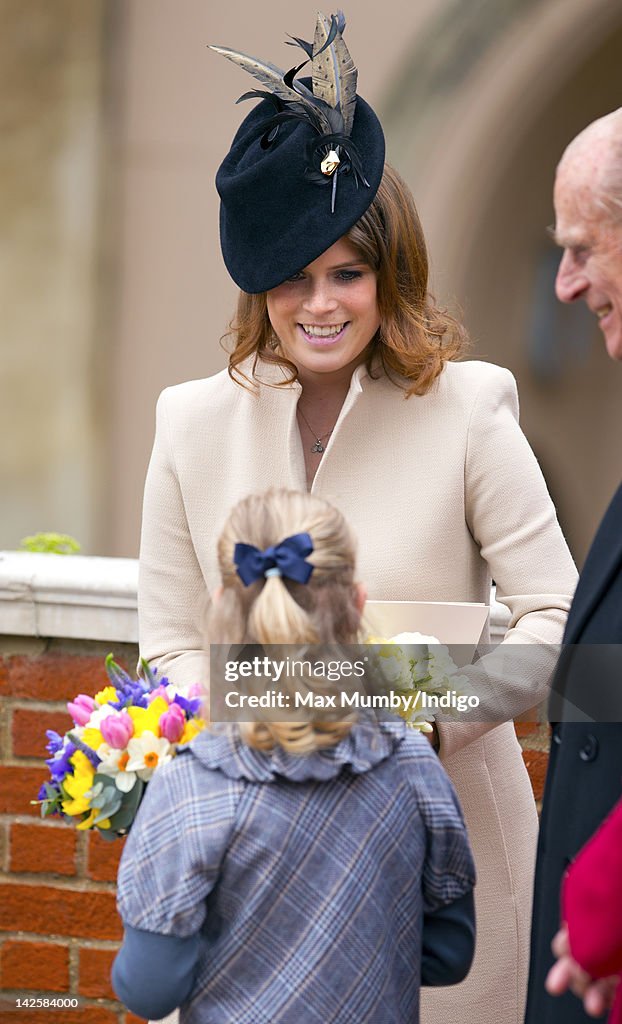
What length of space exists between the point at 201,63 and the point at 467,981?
399 centimetres

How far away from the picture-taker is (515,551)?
7.50 feet

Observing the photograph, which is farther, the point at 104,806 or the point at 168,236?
the point at 168,236

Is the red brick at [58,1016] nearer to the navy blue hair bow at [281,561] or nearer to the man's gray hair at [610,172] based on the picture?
the navy blue hair bow at [281,561]

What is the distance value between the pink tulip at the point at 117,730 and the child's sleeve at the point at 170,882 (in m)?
0.18

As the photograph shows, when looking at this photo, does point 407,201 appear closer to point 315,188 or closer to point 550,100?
point 315,188

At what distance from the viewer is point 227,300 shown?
218 inches

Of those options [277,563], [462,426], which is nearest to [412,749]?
[277,563]

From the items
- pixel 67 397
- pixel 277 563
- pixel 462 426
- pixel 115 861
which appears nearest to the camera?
pixel 277 563

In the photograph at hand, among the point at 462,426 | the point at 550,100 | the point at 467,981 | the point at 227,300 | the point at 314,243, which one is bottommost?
the point at 467,981

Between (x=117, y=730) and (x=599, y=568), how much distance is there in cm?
69

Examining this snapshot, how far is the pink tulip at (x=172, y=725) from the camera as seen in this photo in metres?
1.95

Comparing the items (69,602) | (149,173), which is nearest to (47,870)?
(69,602)

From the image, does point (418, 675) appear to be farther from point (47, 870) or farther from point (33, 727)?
point (47, 870)

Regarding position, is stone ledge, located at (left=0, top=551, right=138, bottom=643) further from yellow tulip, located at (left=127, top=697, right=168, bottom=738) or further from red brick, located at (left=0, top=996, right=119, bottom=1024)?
yellow tulip, located at (left=127, top=697, right=168, bottom=738)
